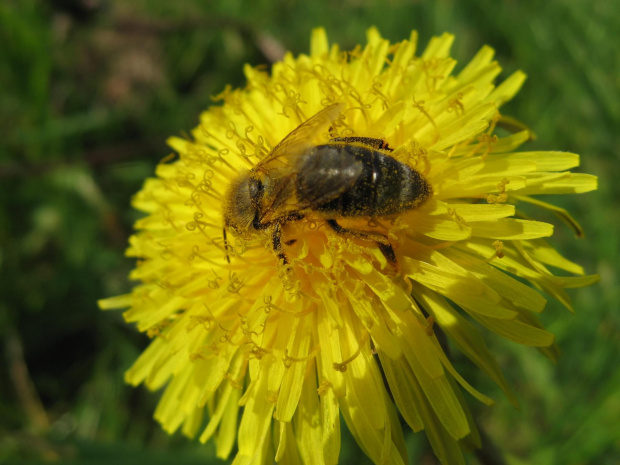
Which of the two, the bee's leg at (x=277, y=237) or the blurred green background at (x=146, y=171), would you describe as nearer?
the bee's leg at (x=277, y=237)

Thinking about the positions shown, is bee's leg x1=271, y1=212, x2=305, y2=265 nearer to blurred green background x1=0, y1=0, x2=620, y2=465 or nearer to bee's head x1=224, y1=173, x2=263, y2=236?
bee's head x1=224, y1=173, x2=263, y2=236

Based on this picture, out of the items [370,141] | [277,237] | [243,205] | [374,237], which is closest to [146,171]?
[243,205]

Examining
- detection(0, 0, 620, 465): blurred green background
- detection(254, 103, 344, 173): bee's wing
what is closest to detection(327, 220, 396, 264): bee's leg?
detection(254, 103, 344, 173): bee's wing

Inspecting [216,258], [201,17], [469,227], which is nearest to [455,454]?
[469,227]

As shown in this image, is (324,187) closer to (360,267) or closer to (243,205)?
(360,267)

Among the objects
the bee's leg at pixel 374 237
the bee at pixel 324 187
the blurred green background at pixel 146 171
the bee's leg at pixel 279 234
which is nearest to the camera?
the bee at pixel 324 187

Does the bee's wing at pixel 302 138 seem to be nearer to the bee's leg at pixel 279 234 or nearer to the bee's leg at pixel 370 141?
the bee's leg at pixel 370 141

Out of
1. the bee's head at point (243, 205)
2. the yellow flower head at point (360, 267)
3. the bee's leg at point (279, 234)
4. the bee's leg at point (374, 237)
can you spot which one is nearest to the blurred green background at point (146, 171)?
the yellow flower head at point (360, 267)

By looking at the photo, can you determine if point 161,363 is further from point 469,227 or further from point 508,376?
point 508,376
